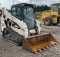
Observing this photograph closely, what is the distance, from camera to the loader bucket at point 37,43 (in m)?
7.87

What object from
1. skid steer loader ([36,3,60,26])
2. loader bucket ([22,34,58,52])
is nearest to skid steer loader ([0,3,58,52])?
loader bucket ([22,34,58,52])

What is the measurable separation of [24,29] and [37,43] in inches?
37.2

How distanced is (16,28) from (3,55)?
8.98ft

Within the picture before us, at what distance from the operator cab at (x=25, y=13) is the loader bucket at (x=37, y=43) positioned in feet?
4.34

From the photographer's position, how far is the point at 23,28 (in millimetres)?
8898

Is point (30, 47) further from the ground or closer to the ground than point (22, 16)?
closer to the ground

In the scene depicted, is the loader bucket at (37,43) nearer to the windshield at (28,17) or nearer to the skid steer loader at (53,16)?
the windshield at (28,17)

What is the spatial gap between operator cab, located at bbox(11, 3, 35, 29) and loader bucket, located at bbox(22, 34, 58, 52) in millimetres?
1322

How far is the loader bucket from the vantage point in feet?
25.8

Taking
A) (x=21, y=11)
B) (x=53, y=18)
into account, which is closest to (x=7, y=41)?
(x=21, y=11)

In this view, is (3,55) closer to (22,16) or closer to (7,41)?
(7,41)

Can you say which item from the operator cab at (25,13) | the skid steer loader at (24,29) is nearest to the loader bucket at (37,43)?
the skid steer loader at (24,29)

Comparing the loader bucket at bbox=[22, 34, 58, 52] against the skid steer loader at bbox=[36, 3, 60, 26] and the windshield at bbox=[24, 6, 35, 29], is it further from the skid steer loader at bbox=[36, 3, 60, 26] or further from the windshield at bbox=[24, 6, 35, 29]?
the skid steer loader at bbox=[36, 3, 60, 26]

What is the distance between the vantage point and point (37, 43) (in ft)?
28.6
